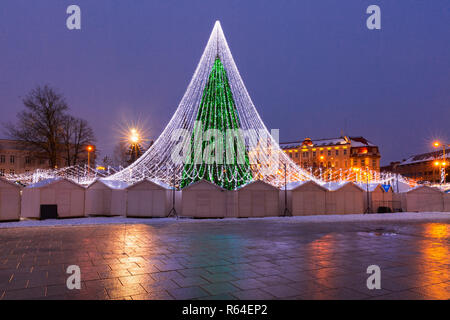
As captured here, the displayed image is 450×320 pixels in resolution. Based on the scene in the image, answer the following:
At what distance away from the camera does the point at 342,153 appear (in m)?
88.1

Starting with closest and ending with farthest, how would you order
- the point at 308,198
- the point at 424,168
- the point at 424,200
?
1. the point at 308,198
2. the point at 424,200
3. the point at 424,168

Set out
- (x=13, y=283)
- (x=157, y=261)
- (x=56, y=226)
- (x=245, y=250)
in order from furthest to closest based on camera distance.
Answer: (x=56, y=226) < (x=245, y=250) < (x=157, y=261) < (x=13, y=283)

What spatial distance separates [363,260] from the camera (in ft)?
25.4

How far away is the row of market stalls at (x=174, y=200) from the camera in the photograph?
62.0ft

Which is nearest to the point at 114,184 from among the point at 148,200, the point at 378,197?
the point at 148,200

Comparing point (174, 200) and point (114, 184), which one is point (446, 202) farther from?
point (114, 184)

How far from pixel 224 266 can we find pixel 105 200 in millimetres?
16406

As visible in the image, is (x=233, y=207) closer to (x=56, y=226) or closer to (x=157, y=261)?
(x=56, y=226)

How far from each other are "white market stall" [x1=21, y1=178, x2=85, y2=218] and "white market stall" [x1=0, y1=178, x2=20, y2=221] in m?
1.20

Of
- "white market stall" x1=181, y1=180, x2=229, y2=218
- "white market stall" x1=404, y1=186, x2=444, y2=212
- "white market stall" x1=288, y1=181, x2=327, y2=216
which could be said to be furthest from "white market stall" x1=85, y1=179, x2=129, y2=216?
"white market stall" x1=404, y1=186, x2=444, y2=212

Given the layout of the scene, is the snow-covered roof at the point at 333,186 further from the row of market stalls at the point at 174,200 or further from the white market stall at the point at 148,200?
the white market stall at the point at 148,200
